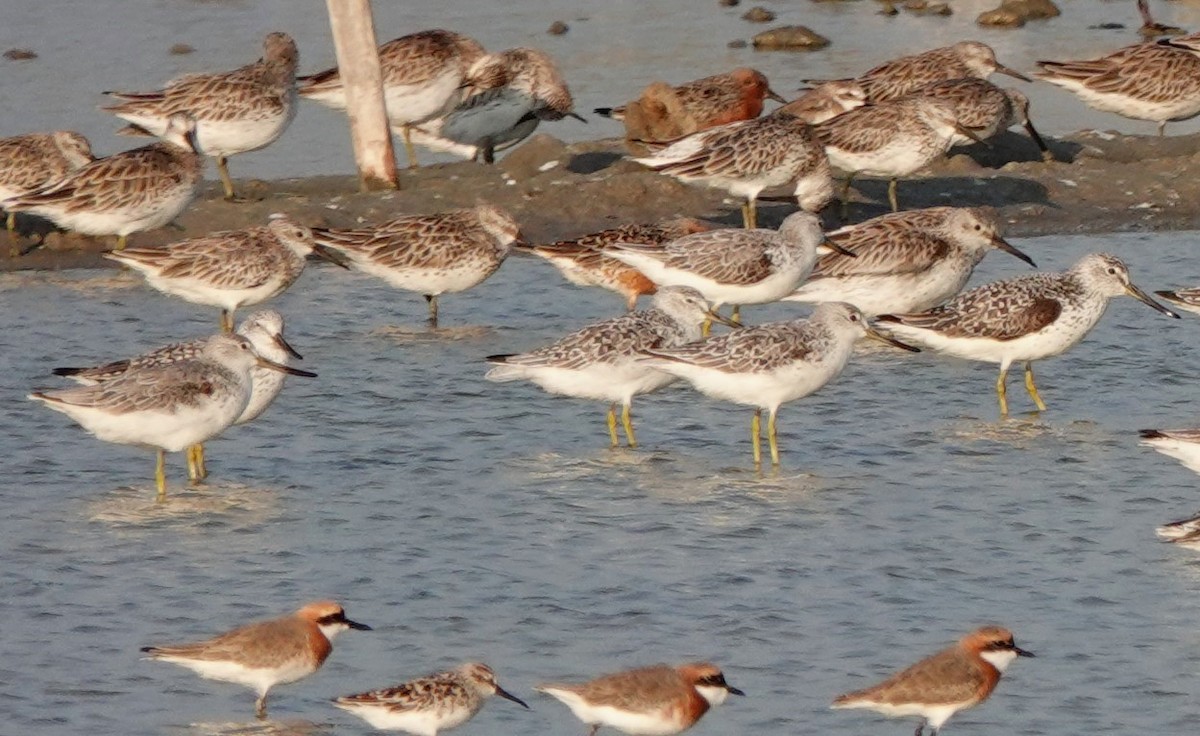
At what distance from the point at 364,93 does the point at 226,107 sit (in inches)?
55.2

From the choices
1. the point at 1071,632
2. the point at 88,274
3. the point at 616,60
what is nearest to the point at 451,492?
the point at 1071,632

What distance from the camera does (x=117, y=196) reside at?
63.1ft

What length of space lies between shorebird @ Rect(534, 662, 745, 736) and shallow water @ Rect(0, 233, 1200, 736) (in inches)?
27.2

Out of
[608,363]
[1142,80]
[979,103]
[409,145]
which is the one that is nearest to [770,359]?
[608,363]

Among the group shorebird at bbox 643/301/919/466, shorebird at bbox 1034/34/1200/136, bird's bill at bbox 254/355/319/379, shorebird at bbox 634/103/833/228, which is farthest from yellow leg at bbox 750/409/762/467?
shorebird at bbox 1034/34/1200/136

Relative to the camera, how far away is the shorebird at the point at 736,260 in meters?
16.8

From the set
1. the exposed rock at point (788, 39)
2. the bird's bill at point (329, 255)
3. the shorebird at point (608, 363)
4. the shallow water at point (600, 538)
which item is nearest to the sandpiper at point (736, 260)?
the shallow water at point (600, 538)

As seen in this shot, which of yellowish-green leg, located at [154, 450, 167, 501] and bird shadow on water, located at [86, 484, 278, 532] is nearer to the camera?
bird shadow on water, located at [86, 484, 278, 532]

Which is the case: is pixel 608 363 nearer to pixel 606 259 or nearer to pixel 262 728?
pixel 606 259

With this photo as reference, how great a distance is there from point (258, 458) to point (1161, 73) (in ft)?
41.6

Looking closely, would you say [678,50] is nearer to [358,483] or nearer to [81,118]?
[81,118]

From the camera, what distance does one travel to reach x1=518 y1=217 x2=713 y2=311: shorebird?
17.7 m

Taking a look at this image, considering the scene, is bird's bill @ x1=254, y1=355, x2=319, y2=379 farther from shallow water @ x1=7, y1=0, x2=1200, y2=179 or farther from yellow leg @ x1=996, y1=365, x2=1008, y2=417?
Result: shallow water @ x1=7, y1=0, x2=1200, y2=179

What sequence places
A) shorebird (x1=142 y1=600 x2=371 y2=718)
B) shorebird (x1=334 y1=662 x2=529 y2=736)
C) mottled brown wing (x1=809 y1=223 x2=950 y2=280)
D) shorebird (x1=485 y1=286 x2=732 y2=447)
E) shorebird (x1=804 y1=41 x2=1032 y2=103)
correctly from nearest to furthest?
shorebird (x1=334 y1=662 x2=529 y2=736) < shorebird (x1=142 y1=600 x2=371 y2=718) < shorebird (x1=485 y1=286 x2=732 y2=447) < mottled brown wing (x1=809 y1=223 x2=950 y2=280) < shorebird (x1=804 y1=41 x2=1032 y2=103)
